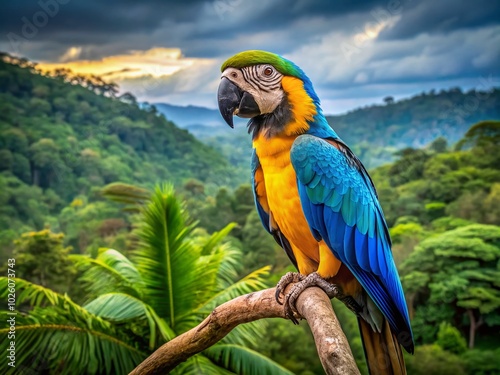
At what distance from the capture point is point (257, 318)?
247 centimetres

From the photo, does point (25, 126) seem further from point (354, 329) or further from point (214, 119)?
point (354, 329)

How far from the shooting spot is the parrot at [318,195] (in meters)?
2.35

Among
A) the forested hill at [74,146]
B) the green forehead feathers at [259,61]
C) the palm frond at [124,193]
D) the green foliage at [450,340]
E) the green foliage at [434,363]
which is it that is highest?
the forested hill at [74,146]

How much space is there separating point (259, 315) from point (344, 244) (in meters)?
0.53

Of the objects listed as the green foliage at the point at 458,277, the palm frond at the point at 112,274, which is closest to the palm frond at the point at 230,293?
the palm frond at the point at 112,274

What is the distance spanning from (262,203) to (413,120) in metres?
20.6

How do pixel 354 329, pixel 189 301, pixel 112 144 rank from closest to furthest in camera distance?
pixel 189 301
pixel 354 329
pixel 112 144

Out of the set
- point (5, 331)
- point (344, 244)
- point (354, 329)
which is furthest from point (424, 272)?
point (344, 244)

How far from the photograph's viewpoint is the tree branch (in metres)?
1.72

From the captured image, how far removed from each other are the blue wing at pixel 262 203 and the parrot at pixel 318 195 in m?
0.10

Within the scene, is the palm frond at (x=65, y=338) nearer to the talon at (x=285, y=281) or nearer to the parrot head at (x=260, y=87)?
the talon at (x=285, y=281)

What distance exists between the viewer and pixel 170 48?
17719 mm

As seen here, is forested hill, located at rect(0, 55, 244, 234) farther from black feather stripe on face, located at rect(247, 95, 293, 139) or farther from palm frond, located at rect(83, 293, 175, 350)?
black feather stripe on face, located at rect(247, 95, 293, 139)

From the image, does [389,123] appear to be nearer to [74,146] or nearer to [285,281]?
[74,146]
